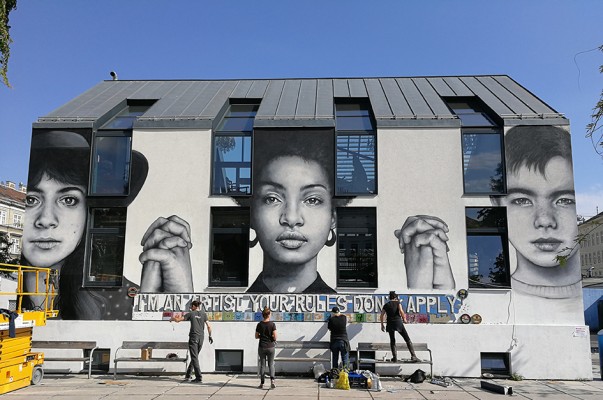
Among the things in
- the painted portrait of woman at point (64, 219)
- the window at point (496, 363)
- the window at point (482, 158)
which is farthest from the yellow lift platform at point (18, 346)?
the window at point (482, 158)

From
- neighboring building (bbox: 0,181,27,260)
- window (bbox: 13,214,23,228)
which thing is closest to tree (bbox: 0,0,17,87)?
neighboring building (bbox: 0,181,27,260)

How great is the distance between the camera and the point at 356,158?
44.7 ft

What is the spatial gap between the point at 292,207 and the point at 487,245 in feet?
17.1

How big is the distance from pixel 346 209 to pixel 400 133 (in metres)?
2.52

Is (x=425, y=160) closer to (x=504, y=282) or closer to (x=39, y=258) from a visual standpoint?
(x=504, y=282)

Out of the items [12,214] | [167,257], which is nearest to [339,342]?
[167,257]

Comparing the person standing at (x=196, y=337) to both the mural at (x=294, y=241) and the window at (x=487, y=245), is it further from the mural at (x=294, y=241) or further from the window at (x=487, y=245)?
the window at (x=487, y=245)

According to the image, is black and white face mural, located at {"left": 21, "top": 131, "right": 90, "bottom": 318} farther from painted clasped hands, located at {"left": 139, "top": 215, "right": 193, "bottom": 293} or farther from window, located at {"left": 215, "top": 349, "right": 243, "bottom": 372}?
window, located at {"left": 215, "top": 349, "right": 243, "bottom": 372}

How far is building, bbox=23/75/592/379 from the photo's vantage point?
12594 mm

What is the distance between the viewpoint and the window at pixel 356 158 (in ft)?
44.0

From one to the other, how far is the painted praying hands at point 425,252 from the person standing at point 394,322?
3.48 ft

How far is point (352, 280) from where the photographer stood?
42.9ft

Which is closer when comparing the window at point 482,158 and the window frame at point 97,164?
the window at point 482,158

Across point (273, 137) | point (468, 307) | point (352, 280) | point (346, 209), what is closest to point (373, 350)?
point (352, 280)
